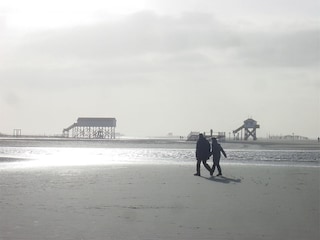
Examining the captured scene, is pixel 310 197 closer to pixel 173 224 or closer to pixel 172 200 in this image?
pixel 172 200

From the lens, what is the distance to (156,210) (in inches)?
393

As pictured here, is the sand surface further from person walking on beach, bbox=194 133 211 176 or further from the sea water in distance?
the sea water in distance

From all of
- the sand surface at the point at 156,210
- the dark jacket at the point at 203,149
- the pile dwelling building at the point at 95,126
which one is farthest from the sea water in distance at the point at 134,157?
the pile dwelling building at the point at 95,126

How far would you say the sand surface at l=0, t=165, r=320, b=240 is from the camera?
7.59 metres

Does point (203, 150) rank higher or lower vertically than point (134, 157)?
higher

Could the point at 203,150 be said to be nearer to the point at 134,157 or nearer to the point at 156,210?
the point at 156,210

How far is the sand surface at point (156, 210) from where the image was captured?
24.9ft

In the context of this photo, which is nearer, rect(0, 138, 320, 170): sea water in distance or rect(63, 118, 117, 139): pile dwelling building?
rect(0, 138, 320, 170): sea water in distance

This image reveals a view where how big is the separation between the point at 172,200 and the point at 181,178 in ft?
20.9

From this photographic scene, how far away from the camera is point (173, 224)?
27.5ft

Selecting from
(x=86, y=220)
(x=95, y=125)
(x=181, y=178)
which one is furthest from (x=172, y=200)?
(x=95, y=125)

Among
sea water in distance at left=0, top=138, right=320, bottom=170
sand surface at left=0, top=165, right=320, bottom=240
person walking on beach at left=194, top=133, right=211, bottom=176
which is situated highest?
person walking on beach at left=194, top=133, right=211, bottom=176

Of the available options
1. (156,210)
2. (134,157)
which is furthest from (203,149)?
(134,157)

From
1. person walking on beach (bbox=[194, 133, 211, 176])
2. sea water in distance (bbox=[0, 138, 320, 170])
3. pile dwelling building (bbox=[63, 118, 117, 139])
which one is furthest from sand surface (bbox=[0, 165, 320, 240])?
pile dwelling building (bbox=[63, 118, 117, 139])
